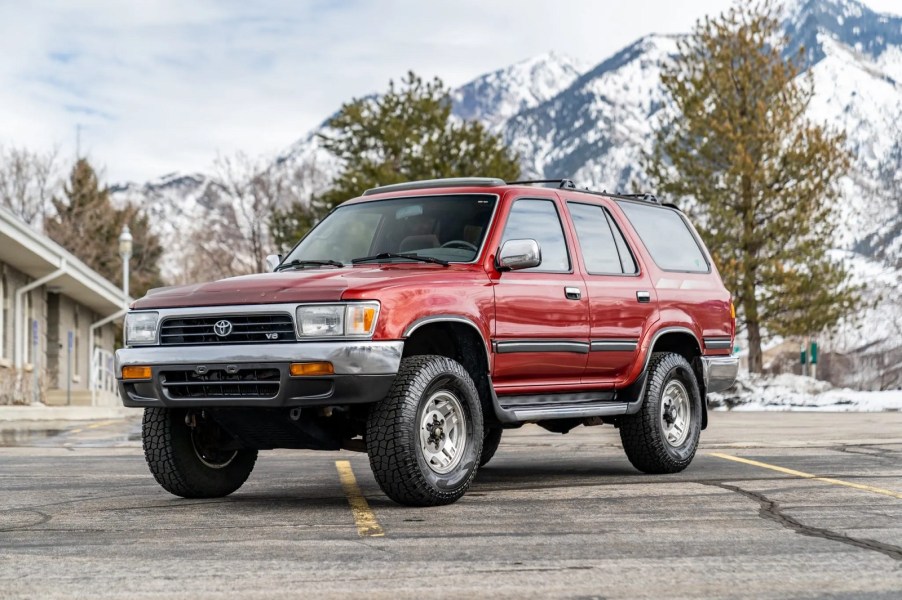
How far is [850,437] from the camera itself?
1430 cm

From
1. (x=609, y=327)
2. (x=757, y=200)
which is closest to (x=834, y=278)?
(x=757, y=200)

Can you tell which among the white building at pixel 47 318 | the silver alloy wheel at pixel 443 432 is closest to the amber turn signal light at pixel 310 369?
the silver alloy wheel at pixel 443 432

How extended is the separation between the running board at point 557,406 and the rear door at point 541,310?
12 centimetres

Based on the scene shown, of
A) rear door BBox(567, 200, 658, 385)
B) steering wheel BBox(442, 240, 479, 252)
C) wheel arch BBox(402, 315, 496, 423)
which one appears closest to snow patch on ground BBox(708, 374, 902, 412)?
rear door BBox(567, 200, 658, 385)

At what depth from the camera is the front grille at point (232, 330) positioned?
25.0 feet

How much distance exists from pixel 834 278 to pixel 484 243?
1094 inches

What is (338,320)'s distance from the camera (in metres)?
7.52

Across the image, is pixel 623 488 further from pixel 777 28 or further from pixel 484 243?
pixel 777 28

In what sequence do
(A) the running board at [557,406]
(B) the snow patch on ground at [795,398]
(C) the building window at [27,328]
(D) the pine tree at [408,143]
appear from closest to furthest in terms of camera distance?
(A) the running board at [557,406], (B) the snow patch on ground at [795,398], (C) the building window at [27,328], (D) the pine tree at [408,143]

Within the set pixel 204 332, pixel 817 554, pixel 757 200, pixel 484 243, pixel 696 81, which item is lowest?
pixel 817 554

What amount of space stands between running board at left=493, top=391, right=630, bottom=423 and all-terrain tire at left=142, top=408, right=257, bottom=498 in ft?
6.54

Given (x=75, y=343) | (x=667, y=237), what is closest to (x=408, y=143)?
(x=75, y=343)

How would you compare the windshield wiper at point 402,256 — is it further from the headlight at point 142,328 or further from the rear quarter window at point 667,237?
the rear quarter window at point 667,237

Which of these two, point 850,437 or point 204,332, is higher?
point 204,332
